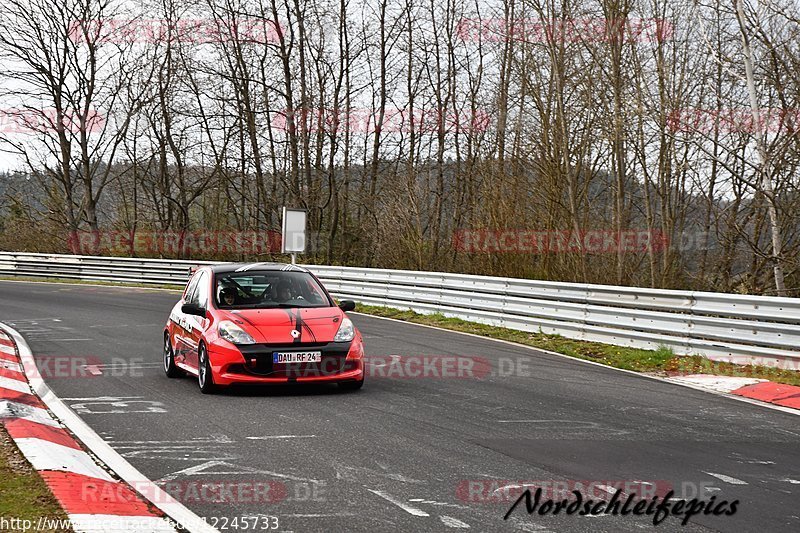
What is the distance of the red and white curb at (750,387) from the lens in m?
10.2

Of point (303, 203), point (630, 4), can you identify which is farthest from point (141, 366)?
point (303, 203)

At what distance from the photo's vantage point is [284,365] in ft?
31.9

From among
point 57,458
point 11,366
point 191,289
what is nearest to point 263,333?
point 191,289

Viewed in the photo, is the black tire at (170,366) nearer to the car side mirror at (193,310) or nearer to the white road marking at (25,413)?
the car side mirror at (193,310)

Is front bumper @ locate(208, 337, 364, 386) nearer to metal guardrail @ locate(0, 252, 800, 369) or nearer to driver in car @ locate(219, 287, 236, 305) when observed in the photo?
driver in car @ locate(219, 287, 236, 305)

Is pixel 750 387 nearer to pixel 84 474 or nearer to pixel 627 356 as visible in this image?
pixel 627 356

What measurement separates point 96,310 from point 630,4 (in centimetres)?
1535

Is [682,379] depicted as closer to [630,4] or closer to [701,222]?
[630,4]

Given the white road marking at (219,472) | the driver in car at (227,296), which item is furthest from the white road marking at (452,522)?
the driver in car at (227,296)

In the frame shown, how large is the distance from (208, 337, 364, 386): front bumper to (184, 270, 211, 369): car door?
A: 643mm

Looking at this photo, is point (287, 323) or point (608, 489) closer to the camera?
point (608, 489)

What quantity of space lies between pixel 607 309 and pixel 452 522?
35.8ft

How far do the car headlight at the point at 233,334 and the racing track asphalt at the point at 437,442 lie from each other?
0.61m

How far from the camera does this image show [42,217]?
46.2m
